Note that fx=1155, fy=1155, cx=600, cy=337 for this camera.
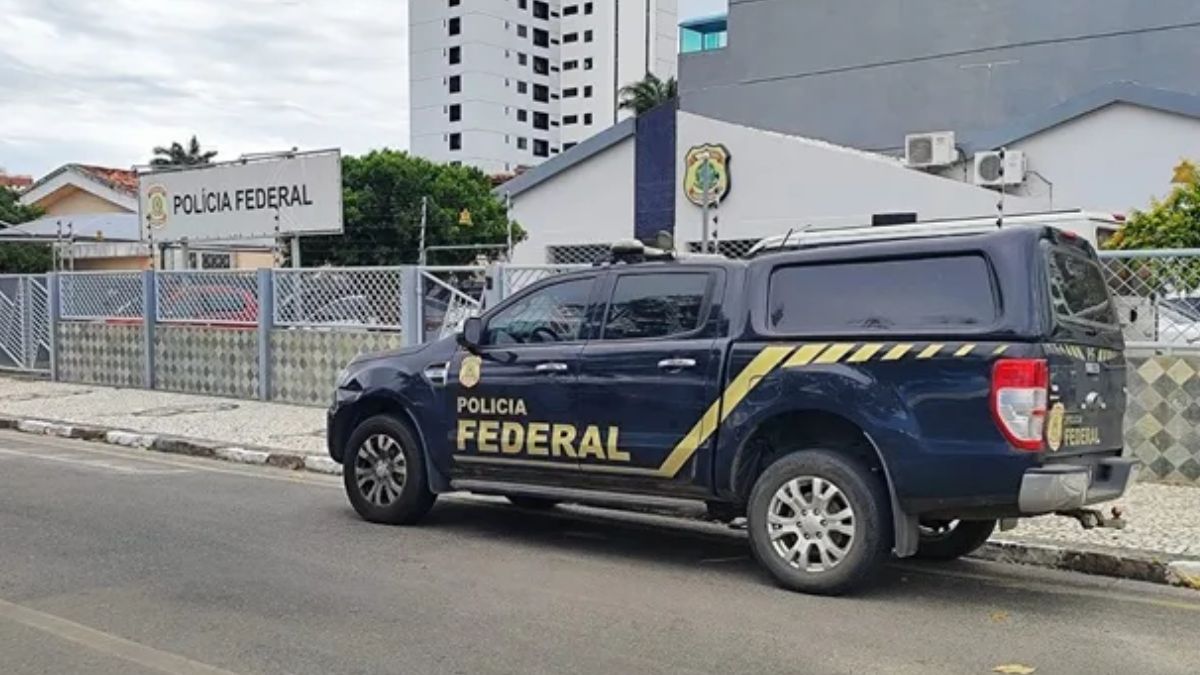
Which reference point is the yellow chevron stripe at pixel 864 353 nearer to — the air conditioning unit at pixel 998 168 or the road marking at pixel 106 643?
the road marking at pixel 106 643

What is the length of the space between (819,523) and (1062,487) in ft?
4.09

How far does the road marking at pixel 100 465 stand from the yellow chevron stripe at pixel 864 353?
713 cm

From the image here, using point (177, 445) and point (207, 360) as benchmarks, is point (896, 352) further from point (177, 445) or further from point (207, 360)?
point (207, 360)

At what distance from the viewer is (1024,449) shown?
222 inches

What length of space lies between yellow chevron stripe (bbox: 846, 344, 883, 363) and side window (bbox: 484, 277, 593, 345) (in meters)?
1.93

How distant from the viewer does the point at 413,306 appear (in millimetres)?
13602

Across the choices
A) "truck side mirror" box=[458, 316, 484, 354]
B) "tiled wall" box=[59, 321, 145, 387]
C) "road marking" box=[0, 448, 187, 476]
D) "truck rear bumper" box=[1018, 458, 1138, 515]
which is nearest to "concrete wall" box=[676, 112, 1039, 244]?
"tiled wall" box=[59, 321, 145, 387]

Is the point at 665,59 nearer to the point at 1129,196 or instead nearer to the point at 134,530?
the point at 1129,196

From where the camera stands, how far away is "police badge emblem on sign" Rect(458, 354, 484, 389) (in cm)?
766

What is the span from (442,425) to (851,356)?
9.66 ft

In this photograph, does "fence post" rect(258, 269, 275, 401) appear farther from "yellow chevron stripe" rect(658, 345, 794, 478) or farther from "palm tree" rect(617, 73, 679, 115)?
"palm tree" rect(617, 73, 679, 115)

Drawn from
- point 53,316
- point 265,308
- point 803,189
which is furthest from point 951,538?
point 803,189

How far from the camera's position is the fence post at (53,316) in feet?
61.8

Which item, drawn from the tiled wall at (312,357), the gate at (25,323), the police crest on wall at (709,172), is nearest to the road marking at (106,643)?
the tiled wall at (312,357)
